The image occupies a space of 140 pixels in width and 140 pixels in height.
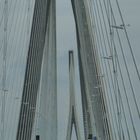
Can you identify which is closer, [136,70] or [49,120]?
[136,70]

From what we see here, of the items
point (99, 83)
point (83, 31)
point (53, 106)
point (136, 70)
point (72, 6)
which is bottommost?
point (136, 70)

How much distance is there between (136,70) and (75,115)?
26956 mm

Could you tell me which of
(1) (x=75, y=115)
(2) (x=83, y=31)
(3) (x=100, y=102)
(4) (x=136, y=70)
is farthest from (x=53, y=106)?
(4) (x=136, y=70)

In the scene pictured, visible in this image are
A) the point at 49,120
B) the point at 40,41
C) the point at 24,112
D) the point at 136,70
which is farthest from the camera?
the point at 49,120

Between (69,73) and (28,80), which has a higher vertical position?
(69,73)

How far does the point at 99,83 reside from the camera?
19.7 meters

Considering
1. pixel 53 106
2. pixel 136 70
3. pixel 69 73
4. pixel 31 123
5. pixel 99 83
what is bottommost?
pixel 136 70

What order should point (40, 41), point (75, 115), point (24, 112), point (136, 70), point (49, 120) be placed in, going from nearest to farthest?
point (136, 70) → point (24, 112) → point (40, 41) → point (49, 120) → point (75, 115)

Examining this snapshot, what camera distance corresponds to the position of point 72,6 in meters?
24.6

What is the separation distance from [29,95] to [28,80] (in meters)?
0.72

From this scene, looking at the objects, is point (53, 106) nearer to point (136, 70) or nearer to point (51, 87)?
point (51, 87)

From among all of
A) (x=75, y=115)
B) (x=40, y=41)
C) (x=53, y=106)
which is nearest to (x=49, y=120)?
(x=53, y=106)

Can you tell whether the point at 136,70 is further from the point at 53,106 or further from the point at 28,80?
the point at 53,106

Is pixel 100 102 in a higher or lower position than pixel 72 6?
lower
